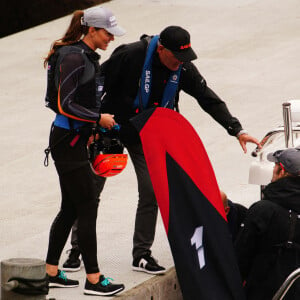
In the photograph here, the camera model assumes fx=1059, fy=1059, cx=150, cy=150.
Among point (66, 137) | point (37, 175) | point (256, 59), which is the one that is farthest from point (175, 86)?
point (256, 59)

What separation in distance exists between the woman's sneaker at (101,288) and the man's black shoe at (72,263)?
1.64 ft

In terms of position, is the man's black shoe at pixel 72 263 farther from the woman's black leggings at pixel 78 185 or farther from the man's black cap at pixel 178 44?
the man's black cap at pixel 178 44

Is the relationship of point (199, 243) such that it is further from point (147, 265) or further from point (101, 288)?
point (147, 265)

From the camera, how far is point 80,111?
20.1 feet

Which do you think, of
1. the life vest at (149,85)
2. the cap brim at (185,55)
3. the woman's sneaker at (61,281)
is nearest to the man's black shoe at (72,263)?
the woman's sneaker at (61,281)

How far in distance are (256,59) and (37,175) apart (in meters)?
5.27

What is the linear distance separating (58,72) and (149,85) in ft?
2.65

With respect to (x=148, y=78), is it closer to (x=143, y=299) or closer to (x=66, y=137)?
(x=66, y=137)

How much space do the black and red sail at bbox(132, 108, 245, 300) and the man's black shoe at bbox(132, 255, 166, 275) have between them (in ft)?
3.19

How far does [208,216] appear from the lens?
6000mm

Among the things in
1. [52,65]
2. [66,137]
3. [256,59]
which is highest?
[52,65]

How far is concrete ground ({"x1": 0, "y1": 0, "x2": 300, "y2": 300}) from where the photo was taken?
7.80m

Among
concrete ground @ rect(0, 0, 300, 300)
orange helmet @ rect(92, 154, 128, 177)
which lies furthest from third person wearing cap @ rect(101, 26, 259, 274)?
orange helmet @ rect(92, 154, 128, 177)

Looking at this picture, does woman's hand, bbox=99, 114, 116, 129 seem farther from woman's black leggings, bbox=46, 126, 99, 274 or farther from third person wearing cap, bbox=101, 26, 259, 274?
third person wearing cap, bbox=101, 26, 259, 274
